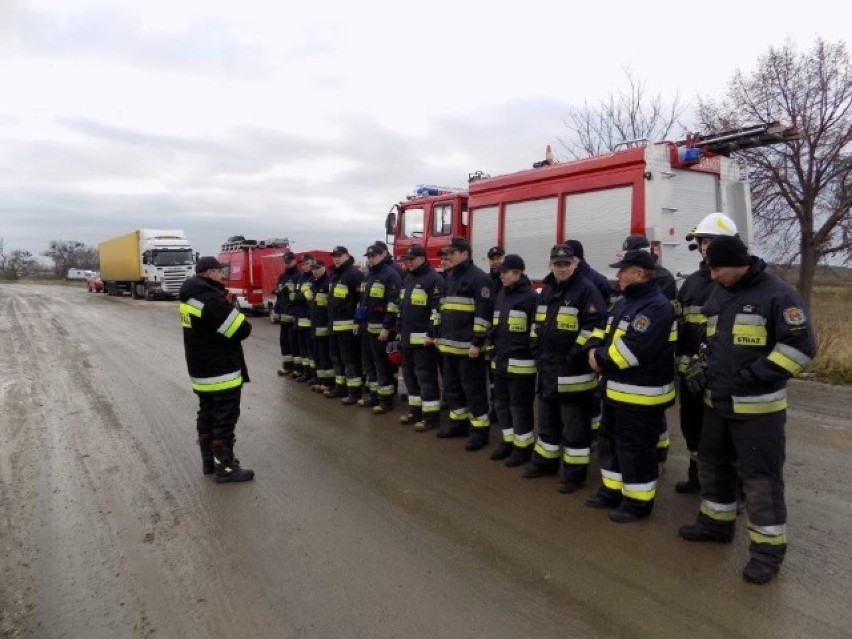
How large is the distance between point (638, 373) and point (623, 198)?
420 cm

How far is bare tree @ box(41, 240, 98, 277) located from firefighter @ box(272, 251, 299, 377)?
265ft

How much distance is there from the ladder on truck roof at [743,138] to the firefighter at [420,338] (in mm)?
3692

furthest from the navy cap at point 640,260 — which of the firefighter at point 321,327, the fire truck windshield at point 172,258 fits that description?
the fire truck windshield at point 172,258

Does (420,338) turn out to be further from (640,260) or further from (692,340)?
(640,260)

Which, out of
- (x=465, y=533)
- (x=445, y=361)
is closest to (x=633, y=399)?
(x=465, y=533)

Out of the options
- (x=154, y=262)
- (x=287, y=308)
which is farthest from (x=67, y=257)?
(x=287, y=308)

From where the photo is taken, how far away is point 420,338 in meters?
6.20

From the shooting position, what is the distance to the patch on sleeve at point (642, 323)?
371 cm

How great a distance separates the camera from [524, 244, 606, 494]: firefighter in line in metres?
4.36

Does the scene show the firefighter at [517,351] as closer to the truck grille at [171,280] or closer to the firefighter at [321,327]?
the firefighter at [321,327]

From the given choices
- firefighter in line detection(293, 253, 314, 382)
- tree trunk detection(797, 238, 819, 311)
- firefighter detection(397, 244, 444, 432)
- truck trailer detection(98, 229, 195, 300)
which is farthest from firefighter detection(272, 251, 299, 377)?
Answer: truck trailer detection(98, 229, 195, 300)

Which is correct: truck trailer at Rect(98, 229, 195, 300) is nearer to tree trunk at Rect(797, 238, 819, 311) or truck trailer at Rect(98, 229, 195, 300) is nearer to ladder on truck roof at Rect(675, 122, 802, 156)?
tree trunk at Rect(797, 238, 819, 311)

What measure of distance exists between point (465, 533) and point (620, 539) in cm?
94

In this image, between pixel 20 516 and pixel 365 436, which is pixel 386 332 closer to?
pixel 365 436
